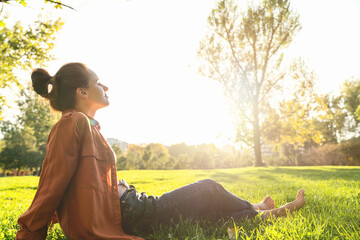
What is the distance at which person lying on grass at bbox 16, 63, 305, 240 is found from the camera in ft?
5.33

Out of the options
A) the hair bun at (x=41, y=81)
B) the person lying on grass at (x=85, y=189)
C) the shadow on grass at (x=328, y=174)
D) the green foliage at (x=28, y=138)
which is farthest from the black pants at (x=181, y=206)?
the green foliage at (x=28, y=138)

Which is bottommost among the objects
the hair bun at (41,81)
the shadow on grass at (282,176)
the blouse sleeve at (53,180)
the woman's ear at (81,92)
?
the shadow on grass at (282,176)

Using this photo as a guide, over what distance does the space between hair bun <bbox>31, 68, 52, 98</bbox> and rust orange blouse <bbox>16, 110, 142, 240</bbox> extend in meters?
0.56

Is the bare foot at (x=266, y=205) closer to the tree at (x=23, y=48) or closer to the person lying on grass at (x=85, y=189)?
the person lying on grass at (x=85, y=189)

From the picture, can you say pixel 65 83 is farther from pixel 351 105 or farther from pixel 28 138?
pixel 351 105

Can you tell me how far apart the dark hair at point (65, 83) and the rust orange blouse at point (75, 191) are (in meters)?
0.30

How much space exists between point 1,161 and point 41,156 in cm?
567

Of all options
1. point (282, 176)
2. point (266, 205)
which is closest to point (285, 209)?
point (266, 205)

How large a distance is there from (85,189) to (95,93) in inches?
35.4

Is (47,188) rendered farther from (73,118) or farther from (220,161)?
(220,161)

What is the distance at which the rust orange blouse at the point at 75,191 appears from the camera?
160 centimetres

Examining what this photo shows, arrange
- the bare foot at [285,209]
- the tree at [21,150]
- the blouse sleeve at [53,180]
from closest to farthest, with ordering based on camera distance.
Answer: the blouse sleeve at [53,180]
the bare foot at [285,209]
the tree at [21,150]

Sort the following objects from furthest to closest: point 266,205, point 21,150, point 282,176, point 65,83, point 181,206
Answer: point 21,150 → point 282,176 → point 266,205 → point 181,206 → point 65,83

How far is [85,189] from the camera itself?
66.4 inches
